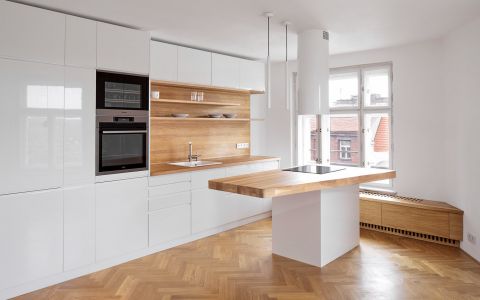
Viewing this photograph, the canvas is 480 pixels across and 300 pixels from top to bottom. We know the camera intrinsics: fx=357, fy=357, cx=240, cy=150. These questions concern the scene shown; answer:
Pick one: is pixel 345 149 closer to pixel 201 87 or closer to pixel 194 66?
pixel 201 87

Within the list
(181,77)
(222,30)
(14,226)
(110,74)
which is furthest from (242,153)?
(14,226)

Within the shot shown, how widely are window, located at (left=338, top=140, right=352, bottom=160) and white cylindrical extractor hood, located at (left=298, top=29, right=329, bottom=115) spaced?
62.1 inches

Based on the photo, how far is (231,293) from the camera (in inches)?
124

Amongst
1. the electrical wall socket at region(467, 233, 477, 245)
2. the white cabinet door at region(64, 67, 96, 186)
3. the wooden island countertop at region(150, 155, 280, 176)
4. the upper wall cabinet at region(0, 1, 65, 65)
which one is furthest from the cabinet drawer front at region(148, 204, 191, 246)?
the electrical wall socket at region(467, 233, 477, 245)

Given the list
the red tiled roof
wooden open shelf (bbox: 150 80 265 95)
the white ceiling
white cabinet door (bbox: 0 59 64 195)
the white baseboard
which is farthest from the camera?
the red tiled roof

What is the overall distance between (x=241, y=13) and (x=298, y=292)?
270cm

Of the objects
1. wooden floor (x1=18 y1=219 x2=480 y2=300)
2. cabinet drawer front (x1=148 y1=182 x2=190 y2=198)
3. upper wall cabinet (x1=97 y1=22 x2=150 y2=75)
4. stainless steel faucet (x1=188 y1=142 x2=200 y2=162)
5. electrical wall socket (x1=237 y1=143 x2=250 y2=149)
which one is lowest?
wooden floor (x1=18 y1=219 x2=480 y2=300)

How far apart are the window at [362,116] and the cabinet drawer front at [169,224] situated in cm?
265

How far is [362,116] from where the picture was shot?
5371 millimetres

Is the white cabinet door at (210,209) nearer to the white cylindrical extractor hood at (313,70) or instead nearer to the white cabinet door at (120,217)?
the white cabinet door at (120,217)

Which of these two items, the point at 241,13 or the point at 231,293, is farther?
the point at 241,13

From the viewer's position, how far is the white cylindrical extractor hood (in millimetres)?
4086

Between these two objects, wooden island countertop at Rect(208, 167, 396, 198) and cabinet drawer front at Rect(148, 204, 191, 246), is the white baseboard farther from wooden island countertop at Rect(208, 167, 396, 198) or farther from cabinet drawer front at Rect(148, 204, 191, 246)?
wooden island countertop at Rect(208, 167, 396, 198)

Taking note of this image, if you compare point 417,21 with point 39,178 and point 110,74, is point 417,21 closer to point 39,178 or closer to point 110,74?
point 110,74
